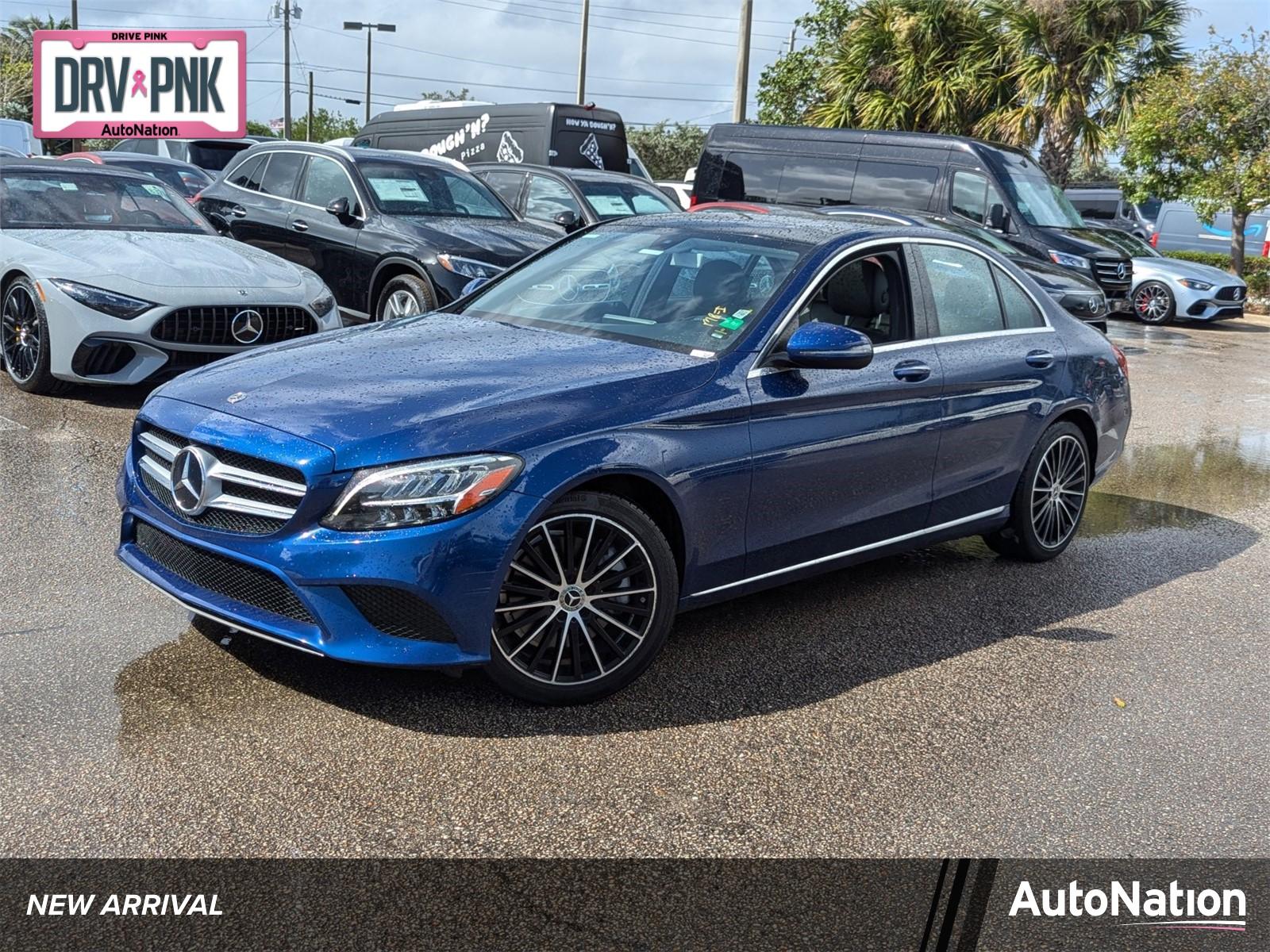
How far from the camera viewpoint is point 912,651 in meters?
5.04

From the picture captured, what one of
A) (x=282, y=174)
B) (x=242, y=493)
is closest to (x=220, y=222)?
(x=282, y=174)

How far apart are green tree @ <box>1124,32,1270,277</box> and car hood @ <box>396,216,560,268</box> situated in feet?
49.1

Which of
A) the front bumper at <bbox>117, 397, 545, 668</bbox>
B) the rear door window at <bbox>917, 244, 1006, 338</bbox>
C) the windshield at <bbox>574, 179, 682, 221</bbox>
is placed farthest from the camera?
the windshield at <bbox>574, 179, 682, 221</bbox>

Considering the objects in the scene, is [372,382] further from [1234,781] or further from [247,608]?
[1234,781]

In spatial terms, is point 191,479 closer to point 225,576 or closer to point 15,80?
point 225,576

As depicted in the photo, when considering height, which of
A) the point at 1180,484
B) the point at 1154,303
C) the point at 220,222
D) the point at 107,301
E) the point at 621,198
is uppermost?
the point at 621,198

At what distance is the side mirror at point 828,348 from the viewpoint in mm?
4680

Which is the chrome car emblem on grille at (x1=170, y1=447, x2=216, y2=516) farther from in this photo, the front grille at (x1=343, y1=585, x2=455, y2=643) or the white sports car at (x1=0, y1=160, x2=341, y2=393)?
the white sports car at (x1=0, y1=160, x2=341, y2=393)

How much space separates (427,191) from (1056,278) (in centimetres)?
619

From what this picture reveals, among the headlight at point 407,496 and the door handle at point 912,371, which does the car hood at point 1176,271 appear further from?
the headlight at point 407,496

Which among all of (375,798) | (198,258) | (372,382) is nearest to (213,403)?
(372,382)

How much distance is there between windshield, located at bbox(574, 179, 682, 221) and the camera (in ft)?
→ 46.4

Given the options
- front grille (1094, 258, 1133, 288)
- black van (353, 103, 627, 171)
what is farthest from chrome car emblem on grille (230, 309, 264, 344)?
black van (353, 103, 627, 171)

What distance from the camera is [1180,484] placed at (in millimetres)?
8359
